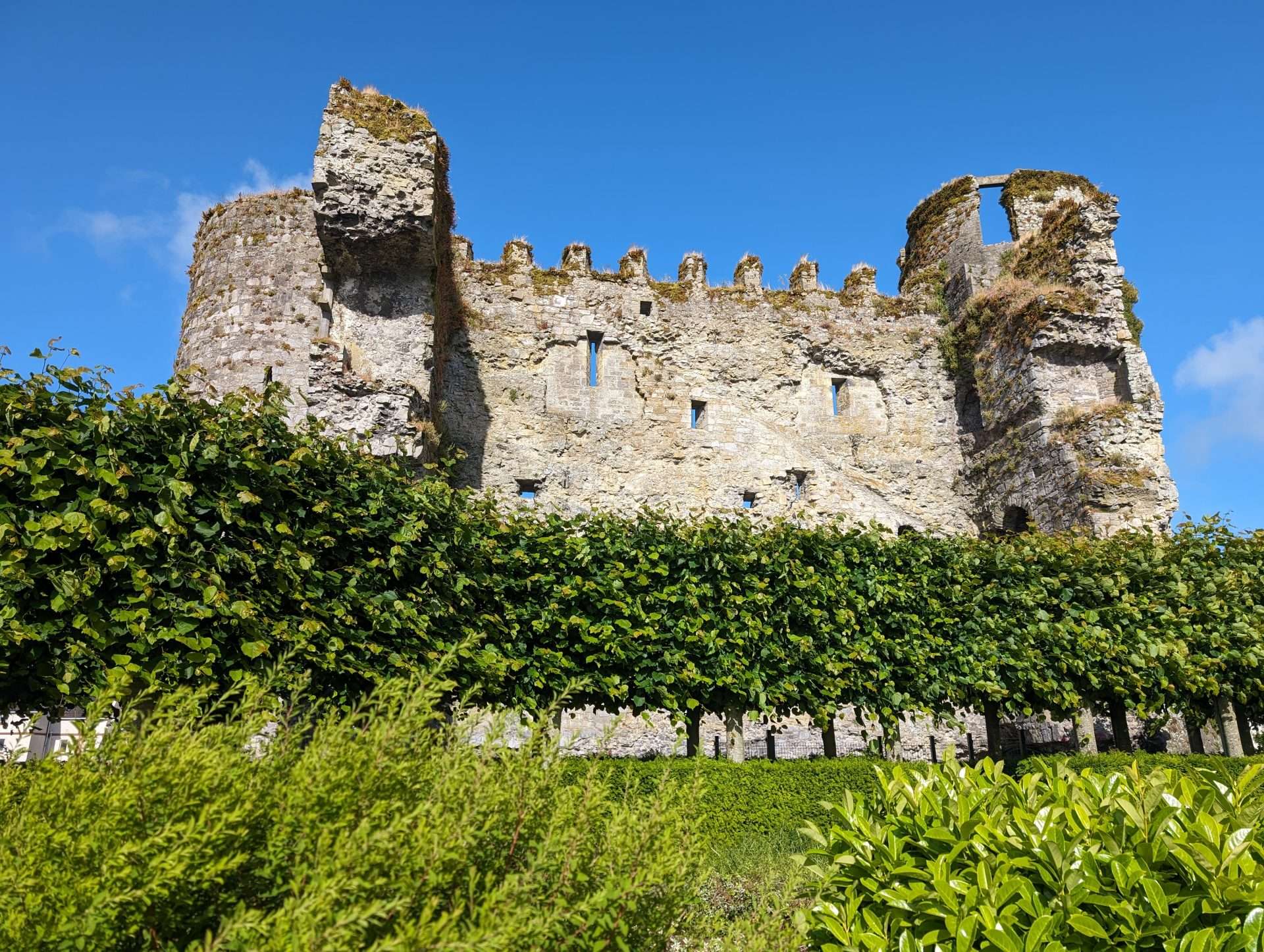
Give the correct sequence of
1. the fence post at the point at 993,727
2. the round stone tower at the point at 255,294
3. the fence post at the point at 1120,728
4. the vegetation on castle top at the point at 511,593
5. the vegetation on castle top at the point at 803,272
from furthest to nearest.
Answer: the vegetation on castle top at the point at 803,272, the round stone tower at the point at 255,294, the fence post at the point at 1120,728, the fence post at the point at 993,727, the vegetation on castle top at the point at 511,593

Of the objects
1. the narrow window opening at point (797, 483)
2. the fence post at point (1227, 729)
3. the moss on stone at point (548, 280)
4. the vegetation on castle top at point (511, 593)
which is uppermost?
the moss on stone at point (548, 280)

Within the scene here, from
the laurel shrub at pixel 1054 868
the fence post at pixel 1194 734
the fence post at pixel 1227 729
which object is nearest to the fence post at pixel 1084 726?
the fence post at pixel 1194 734

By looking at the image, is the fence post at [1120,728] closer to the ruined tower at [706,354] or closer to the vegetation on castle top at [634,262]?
the ruined tower at [706,354]

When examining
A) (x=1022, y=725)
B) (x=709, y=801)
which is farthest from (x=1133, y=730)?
(x=709, y=801)

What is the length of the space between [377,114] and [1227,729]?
Result: 1637 cm

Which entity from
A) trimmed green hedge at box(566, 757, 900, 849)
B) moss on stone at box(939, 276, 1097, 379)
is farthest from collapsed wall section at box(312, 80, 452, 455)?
moss on stone at box(939, 276, 1097, 379)

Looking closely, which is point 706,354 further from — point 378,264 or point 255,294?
point 255,294

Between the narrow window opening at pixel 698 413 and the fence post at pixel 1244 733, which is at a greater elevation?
the narrow window opening at pixel 698 413

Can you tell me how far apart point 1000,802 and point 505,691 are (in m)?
6.55

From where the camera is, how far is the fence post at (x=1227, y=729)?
12.2m

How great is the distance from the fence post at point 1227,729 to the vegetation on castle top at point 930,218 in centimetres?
1238

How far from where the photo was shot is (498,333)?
17.1 meters

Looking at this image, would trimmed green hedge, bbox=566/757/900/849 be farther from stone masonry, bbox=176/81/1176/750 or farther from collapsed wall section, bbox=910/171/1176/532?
collapsed wall section, bbox=910/171/1176/532

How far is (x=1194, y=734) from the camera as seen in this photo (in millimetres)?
13312
